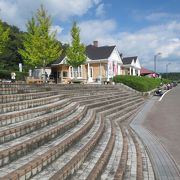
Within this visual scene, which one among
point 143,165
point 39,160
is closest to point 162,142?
point 143,165

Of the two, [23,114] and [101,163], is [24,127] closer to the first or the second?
[23,114]

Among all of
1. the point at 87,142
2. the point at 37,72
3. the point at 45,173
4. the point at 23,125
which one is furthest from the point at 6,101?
the point at 37,72

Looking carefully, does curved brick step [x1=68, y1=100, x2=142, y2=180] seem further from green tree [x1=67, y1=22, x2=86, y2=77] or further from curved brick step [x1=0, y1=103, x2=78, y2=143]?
green tree [x1=67, y1=22, x2=86, y2=77]

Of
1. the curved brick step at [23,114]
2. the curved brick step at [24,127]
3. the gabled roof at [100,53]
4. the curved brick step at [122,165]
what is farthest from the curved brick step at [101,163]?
the gabled roof at [100,53]

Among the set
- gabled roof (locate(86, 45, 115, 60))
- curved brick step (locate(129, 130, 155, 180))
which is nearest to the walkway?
curved brick step (locate(129, 130, 155, 180))

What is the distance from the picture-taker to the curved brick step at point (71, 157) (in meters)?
5.40

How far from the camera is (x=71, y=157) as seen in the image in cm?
643

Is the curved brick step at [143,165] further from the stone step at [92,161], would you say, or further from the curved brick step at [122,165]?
the stone step at [92,161]

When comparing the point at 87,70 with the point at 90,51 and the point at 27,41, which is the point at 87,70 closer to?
the point at 90,51

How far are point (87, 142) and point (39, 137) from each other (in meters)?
1.72

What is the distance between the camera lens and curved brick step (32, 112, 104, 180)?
17.7 feet

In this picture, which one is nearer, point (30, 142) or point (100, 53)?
point (30, 142)

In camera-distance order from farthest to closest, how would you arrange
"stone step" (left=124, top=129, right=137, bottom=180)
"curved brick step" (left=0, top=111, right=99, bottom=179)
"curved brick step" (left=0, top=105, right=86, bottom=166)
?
"stone step" (left=124, top=129, right=137, bottom=180) < "curved brick step" (left=0, top=105, right=86, bottom=166) < "curved brick step" (left=0, top=111, right=99, bottom=179)

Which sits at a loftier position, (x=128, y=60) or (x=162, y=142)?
(x=128, y=60)
